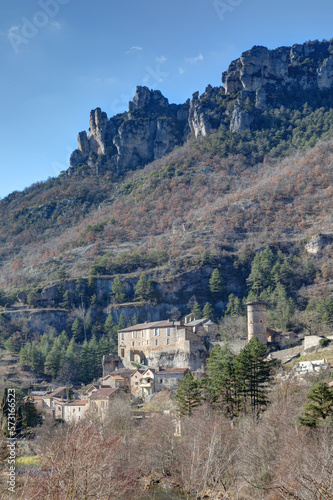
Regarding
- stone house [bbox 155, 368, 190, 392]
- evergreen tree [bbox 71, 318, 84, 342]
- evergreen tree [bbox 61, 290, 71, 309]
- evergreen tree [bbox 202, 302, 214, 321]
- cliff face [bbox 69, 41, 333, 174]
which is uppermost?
cliff face [bbox 69, 41, 333, 174]

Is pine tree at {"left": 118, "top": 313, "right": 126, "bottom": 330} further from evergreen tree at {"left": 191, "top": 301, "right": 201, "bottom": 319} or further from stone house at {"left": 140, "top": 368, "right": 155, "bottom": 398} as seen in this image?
stone house at {"left": 140, "top": 368, "right": 155, "bottom": 398}

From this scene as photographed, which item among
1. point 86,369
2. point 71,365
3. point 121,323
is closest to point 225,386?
point 86,369

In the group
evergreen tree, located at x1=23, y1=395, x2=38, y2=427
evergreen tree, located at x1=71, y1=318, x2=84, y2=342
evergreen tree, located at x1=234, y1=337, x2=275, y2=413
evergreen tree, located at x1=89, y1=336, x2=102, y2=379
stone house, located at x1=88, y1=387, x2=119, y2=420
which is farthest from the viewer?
evergreen tree, located at x1=71, y1=318, x2=84, y2=342

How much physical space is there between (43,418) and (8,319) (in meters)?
41.8

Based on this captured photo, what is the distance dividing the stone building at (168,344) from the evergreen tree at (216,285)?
63.7 feet

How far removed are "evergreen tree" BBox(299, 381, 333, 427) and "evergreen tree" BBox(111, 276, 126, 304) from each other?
73673 millimetres

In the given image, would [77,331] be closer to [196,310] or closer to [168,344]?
[196,310]

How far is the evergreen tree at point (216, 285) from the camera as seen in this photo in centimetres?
10450

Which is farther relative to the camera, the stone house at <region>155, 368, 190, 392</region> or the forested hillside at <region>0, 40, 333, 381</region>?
the forested hillside at <region>0, 40, 333, 381</region>

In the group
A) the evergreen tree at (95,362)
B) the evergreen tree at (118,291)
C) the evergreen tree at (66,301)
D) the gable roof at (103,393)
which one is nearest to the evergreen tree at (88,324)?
the evergreen tree at (118,291)

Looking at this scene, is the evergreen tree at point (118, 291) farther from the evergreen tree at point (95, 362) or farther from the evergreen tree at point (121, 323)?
the evergreen tree at point (95, 362)

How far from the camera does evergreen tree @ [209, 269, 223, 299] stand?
104500mm

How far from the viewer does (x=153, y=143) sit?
192750 mm

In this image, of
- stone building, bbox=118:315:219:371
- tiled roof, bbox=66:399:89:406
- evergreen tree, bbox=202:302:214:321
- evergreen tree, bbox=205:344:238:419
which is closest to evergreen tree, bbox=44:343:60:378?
stone building, bbox=118:315:219:371
